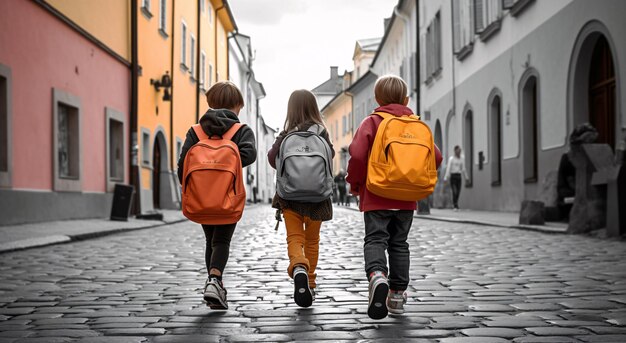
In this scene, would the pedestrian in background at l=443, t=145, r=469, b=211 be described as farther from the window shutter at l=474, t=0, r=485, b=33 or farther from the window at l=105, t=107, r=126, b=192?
the window at l=105, t=107, r=126, b=192

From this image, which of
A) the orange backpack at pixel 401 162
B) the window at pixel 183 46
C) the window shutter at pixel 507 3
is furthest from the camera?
the window at pixel 183 46

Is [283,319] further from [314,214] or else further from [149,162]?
[149,162]

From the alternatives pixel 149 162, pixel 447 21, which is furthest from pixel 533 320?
pixel 447 21

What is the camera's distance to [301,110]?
5.29 m

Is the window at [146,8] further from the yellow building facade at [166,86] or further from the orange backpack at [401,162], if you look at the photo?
the orange backpack at [401,162]

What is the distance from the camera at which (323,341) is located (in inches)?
157

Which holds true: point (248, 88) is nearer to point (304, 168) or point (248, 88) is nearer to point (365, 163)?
point (304, 168)

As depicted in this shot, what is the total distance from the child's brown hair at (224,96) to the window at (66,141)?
10564mm

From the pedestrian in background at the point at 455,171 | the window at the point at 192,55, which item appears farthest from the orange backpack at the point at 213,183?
the window at the point at 192,55

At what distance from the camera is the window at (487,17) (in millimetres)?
20572

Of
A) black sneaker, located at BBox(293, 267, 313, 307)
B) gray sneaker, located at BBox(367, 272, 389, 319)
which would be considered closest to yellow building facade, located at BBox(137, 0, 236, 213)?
black sneaker, located at BBox(293, 267, 313, 307)

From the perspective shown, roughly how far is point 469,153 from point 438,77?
5503 millimetres

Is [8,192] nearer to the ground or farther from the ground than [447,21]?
nearer to the ground

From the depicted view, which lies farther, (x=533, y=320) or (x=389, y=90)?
(x=389, y=90)
